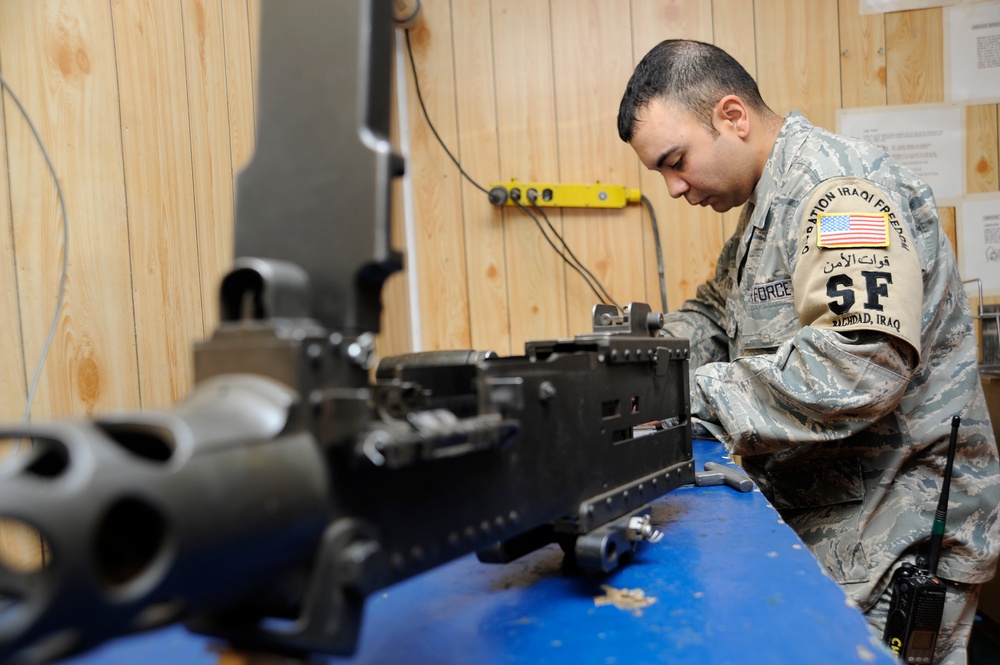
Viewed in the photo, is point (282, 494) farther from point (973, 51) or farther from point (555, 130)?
point (973, 51)

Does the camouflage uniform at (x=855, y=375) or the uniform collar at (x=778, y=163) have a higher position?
the uniform collar at (x=778, y=163)

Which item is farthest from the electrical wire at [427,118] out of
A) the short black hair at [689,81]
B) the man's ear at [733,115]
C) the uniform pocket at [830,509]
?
the uniform pocket at [830,509]

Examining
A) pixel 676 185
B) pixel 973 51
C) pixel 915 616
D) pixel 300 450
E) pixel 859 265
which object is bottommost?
pixel 915 616

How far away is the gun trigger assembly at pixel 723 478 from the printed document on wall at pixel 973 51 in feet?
5.79

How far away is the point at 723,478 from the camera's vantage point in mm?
1267

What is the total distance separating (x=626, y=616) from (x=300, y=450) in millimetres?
427

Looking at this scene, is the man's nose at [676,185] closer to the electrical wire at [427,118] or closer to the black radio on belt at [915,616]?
the electrical wire at [427,118]

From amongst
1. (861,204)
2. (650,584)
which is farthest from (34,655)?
(861,204)

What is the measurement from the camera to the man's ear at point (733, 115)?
5.46 feet

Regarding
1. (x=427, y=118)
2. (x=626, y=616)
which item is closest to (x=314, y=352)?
(x=626, y=616)

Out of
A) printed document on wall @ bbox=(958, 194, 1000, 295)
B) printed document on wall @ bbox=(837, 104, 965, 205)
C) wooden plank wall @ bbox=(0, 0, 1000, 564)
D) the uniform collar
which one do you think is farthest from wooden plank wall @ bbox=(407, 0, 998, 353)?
the uniform collar

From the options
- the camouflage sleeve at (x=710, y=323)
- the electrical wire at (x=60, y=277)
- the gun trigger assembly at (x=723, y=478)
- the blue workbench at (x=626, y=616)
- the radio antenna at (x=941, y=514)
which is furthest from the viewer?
the camouflage sleeve at (x=710, y=323)

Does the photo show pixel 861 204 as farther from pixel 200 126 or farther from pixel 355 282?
pixel 200 126

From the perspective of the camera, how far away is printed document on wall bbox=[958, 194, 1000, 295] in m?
2.29
